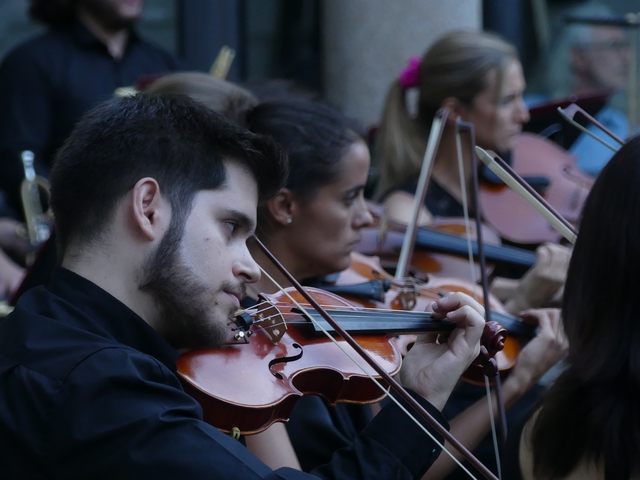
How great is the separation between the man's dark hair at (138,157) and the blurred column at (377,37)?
2.55 metres

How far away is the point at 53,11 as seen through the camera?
330 centimetres

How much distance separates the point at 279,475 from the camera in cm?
113

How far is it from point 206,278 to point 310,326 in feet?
0.97

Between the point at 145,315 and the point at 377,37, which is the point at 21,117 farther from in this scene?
the point at 145,315

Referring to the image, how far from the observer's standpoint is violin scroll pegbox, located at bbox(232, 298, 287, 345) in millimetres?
1402

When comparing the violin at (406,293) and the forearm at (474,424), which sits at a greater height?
the violin at (406,293)

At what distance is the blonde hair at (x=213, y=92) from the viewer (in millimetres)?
1985

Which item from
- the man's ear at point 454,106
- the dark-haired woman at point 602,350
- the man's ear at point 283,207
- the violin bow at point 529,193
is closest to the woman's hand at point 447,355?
the dark-haired woman at point 602,350

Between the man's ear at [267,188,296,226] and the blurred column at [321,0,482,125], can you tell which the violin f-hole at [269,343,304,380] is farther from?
the blurred column at [321,0,482,125]

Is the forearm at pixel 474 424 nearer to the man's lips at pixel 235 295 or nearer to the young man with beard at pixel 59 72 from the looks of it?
the man's lips at pixel 235 295

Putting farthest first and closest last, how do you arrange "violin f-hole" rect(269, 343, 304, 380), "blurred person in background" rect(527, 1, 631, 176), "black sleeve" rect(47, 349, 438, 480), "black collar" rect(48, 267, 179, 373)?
1. "blurred person in background" rect(527, 1, 631, 176)
2. "violin f-hole" rect(269, 343, 304, 380)
3. "black collar" rect(48, 267, 179, 373)
4. "black sleeve" rect(47, 349, 438, 480)

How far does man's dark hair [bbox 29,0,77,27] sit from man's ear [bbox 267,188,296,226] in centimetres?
174

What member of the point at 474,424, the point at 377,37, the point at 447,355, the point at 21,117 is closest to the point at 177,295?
the point at 447,355

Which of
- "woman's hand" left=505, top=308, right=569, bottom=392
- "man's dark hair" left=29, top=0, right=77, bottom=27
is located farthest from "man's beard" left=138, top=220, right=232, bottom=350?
"man's dark hair" left=29, top=0, right=77, bottom=27
